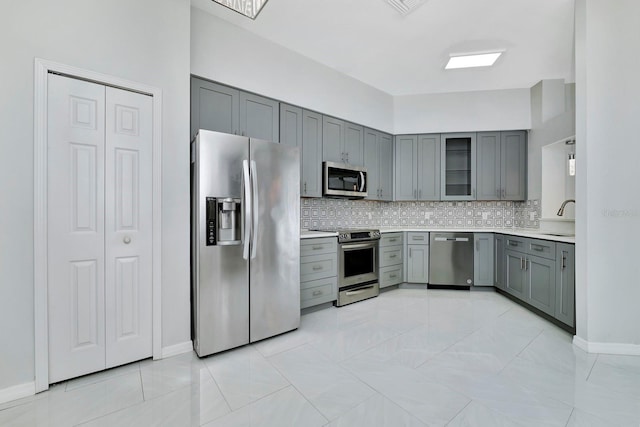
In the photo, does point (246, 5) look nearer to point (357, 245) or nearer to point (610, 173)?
point (357, 245)

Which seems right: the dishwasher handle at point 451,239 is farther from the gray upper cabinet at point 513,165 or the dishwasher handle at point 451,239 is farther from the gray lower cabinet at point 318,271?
the gray lower cabinet at point 318,271

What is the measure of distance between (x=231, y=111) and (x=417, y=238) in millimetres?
3088

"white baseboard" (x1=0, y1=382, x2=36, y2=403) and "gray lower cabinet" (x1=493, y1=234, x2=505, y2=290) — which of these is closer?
"white baseboard" (x1=0, y1=382, x2=36, y2=403)

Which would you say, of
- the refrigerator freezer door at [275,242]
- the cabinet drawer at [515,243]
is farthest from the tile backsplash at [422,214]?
the refrigerator freezer door at [275,242]

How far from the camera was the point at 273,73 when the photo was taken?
10.6ft

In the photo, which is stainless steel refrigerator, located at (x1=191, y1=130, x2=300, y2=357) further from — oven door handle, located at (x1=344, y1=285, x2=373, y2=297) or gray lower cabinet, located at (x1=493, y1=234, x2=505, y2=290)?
gray lower cabinet, located at (x1=493, y1=234, x2=505, y2=290)

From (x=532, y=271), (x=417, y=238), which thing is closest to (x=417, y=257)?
(x=417, y=238)

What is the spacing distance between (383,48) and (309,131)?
1.26 meters

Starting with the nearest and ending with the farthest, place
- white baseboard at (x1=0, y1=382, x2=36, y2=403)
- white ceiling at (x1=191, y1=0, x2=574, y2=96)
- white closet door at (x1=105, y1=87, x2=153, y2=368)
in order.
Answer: white baseboard at (x1=0, y1=382, x2=36, y2=403) → white closet door at (x1=105, y1=87, x2=153, y2=368) → white ceiling at (x1=191, y1=0, x2=574, y2=96)

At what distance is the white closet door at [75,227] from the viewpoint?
186 cm

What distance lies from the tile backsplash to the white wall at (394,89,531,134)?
3.95 ft

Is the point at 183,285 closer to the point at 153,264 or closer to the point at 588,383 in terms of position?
the point at 153,264

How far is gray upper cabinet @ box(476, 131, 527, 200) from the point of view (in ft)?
14.3

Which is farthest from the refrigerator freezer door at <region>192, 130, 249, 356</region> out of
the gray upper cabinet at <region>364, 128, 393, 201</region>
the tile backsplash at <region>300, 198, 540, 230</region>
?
the gray upper cabinet at <region>364, 128, 393, 201</region>
